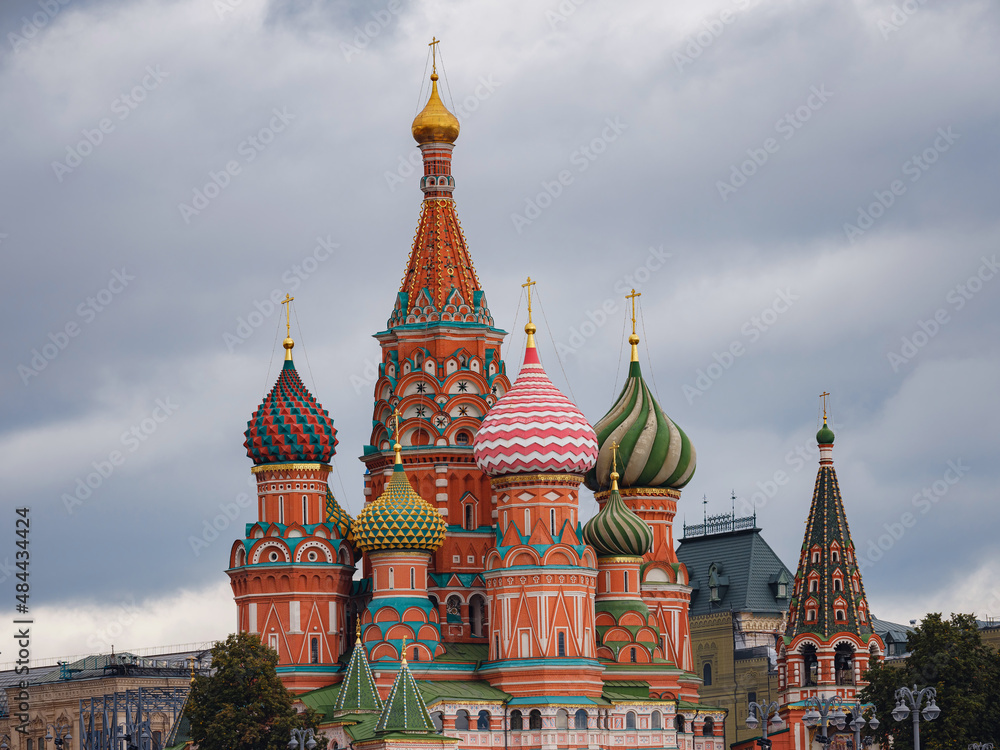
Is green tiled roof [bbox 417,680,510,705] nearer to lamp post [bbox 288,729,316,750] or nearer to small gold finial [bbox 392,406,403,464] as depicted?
lamp post [bbox 288,729,316,750]

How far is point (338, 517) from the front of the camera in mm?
73688

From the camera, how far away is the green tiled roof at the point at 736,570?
328ft

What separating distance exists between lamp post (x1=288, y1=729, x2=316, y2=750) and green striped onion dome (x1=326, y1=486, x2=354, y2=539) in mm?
10793

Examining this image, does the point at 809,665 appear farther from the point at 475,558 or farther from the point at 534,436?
the point at 534,436

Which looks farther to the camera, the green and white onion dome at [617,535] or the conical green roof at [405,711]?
the green and white onion dome at [617,535]

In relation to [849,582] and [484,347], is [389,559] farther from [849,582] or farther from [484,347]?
[849,582]

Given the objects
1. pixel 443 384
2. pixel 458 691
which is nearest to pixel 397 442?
pixel 443 384

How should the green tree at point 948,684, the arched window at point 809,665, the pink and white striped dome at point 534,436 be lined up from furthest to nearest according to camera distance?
the arched window at point 809,665, the pink and white striped dome at point 534,436, the green tree at point 948,684

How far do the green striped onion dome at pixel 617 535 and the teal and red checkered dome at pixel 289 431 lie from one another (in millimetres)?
9375

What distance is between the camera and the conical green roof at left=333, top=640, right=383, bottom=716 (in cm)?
6725

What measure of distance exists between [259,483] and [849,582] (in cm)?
2074

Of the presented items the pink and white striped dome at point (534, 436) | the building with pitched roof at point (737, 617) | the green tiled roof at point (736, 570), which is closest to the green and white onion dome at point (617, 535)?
the pink and white striped dome at point (534, 436)

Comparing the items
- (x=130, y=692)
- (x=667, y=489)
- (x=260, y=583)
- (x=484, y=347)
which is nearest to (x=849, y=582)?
(x=667, y=489)

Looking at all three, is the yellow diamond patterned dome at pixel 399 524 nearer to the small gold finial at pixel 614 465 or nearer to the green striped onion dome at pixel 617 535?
the green striped onion dome at pixel 617 535
